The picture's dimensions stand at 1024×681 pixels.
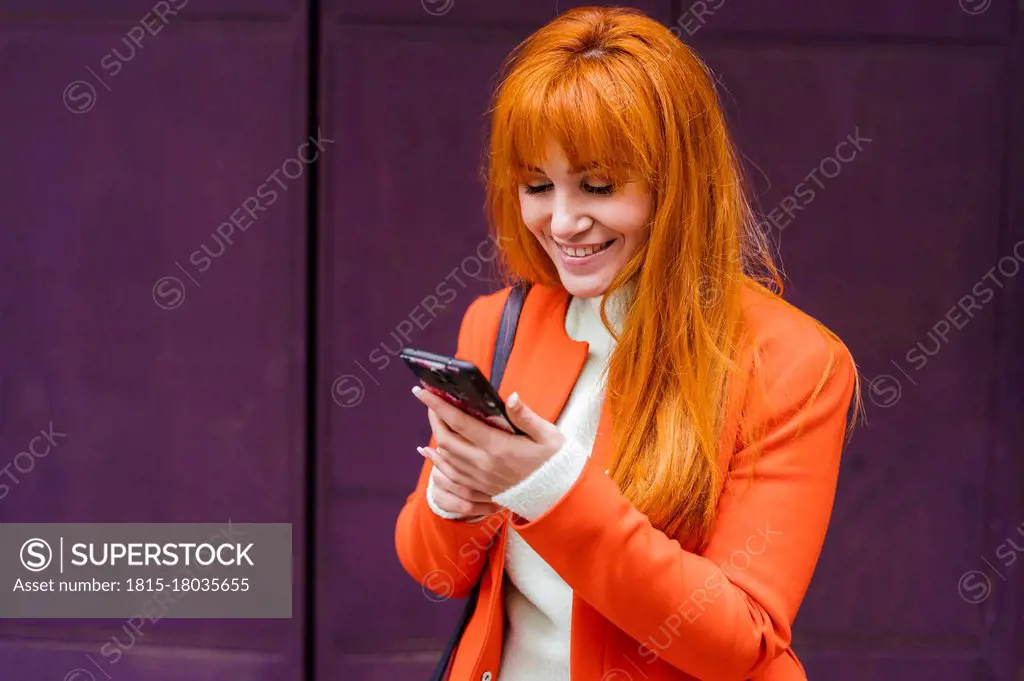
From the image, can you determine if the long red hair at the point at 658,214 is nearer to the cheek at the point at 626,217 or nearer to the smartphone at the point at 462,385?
the cheek at the point at 626,217

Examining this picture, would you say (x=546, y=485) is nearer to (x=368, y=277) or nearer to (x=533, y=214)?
(x=533, y=214)

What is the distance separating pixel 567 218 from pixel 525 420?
0.30 metres

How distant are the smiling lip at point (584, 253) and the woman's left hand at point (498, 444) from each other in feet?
0.92

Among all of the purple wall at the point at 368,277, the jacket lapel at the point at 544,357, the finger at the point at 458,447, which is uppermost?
the purple wall at the point at 368,277

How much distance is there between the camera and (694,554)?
1.09 metres

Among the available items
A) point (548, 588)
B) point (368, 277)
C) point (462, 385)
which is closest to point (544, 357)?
point (548, 588)

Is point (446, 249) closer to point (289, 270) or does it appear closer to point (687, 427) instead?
point (289, 270)

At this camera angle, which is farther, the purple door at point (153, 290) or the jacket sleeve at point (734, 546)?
the purple door at point (153, 290)

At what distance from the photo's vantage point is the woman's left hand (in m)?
1.00

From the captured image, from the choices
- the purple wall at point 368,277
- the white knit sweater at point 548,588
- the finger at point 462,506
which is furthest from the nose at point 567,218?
the purple wall at point 368,277

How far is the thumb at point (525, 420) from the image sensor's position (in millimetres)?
972

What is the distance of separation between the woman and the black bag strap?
0.03m

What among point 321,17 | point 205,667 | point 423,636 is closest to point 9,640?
point 205,667

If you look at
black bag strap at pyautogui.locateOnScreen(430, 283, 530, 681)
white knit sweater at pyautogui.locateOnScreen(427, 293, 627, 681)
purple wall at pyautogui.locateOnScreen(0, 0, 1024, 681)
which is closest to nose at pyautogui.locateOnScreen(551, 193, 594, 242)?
white knit sweater at pyautogui.locateOnScreen(427, 293, 627, 681)
